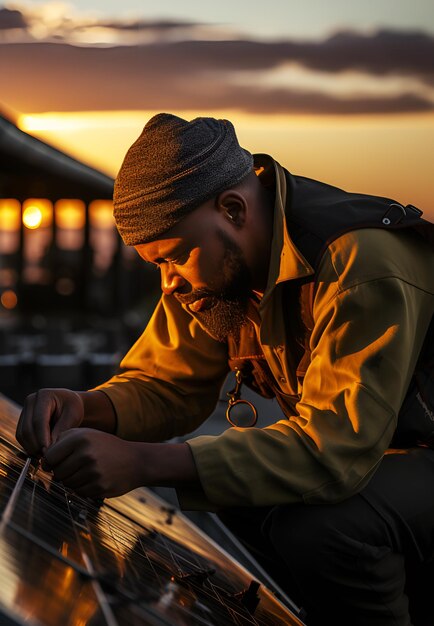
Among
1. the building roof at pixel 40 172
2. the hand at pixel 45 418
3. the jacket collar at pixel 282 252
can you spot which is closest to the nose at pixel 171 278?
the jacket collar at pixel 282 252

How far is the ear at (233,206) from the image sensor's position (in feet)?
7.79

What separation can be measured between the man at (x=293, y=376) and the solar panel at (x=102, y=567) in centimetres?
10

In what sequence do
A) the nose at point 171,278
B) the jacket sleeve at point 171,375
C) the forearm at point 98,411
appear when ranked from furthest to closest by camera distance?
the jacket sleeve at point 171,375, the forearm at point 98,411, the nose at point 171,278

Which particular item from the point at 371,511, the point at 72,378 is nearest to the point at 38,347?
the point at 72,378

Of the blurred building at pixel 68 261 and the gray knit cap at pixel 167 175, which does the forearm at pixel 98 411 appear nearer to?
the gray knit cap at pixel 167 175

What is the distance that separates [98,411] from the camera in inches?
103

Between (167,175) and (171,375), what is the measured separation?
0.75 meters

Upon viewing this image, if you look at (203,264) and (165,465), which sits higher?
(203,264)

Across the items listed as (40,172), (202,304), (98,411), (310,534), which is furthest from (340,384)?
(40,172)

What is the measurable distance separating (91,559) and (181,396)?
54.6 inches

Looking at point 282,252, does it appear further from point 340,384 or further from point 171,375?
point 171,375

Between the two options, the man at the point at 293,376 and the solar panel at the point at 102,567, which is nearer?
the solar panel at the point at 102,567

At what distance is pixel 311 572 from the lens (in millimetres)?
2062

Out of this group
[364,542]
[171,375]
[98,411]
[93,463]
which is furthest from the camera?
[171,375]
